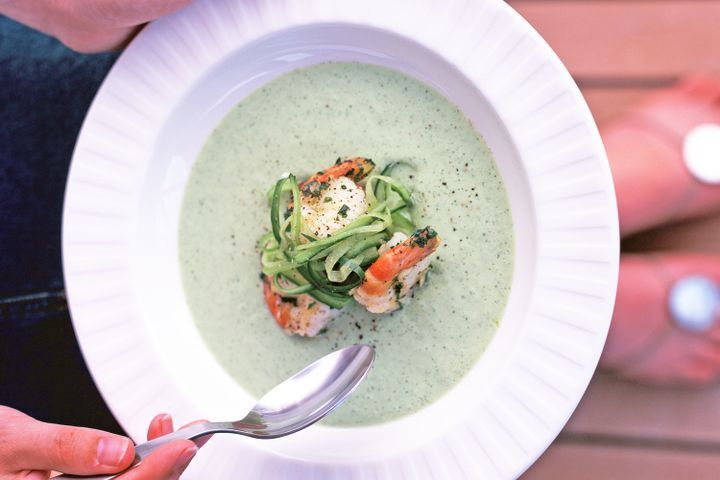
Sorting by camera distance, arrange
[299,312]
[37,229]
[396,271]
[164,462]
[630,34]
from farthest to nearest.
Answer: [630,34], [37,229], [299,312], [396,271], [164,462]

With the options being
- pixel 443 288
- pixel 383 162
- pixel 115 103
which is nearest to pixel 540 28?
pixel 383 162

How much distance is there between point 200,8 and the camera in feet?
3.66

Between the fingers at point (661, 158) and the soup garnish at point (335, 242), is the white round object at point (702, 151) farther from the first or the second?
the soup garnish at point (335, 242)

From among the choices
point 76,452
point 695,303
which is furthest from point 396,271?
point 695,303

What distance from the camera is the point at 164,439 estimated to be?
974mm

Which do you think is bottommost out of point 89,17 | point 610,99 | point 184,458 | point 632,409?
point 632,409

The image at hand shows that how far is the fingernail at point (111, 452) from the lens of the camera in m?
0.90

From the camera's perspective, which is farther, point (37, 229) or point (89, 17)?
point (37, 229)

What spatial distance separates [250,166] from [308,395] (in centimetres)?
45

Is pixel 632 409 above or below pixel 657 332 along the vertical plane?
below

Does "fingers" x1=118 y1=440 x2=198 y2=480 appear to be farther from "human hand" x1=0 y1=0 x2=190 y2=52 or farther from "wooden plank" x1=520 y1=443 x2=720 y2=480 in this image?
"wooden plank" x1=520 y1=443 x2=720 y2=480

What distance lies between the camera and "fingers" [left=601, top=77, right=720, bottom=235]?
59.2 inches

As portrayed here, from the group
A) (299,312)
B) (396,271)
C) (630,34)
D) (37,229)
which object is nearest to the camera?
(396,271)

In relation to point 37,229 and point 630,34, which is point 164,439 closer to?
point 37,229
